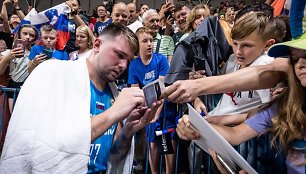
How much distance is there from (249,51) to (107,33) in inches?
44.6

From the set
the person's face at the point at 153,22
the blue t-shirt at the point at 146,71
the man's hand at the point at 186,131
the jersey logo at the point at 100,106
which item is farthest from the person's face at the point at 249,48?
the person's face at the point at 153,22

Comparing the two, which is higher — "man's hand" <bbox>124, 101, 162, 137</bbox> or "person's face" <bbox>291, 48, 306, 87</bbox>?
"person's face" <bbox>291, 48, 306, 87</bbox>

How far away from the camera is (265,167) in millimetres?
2346

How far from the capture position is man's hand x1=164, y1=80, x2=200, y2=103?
72.9 inches

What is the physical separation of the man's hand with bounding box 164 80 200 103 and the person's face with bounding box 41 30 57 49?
3718mm

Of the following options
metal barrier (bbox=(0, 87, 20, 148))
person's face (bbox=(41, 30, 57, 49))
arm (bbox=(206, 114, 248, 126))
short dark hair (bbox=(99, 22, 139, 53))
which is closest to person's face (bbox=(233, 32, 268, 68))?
arm (bbox=(206, 114, 248, 126))

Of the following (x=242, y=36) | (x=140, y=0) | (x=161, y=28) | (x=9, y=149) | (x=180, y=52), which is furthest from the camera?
(x=140, y=0)

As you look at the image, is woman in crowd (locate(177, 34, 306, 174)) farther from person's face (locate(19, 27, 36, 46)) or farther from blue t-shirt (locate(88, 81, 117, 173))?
person's face (locate(19, 27, 36, 46))

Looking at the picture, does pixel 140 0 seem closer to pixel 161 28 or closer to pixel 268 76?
pixel 161 28

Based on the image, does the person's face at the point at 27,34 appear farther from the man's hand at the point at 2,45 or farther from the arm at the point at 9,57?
the man's hand at the point at 2,45

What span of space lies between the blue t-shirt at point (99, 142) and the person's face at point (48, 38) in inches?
125

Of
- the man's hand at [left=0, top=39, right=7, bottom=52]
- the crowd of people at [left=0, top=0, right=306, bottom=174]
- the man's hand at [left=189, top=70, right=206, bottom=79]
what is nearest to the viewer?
the crowd of people at [left=0, top=0, right=306, bottom=174]

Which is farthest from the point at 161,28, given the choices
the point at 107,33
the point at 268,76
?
the point at 268,76

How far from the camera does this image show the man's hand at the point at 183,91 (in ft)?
6.08
